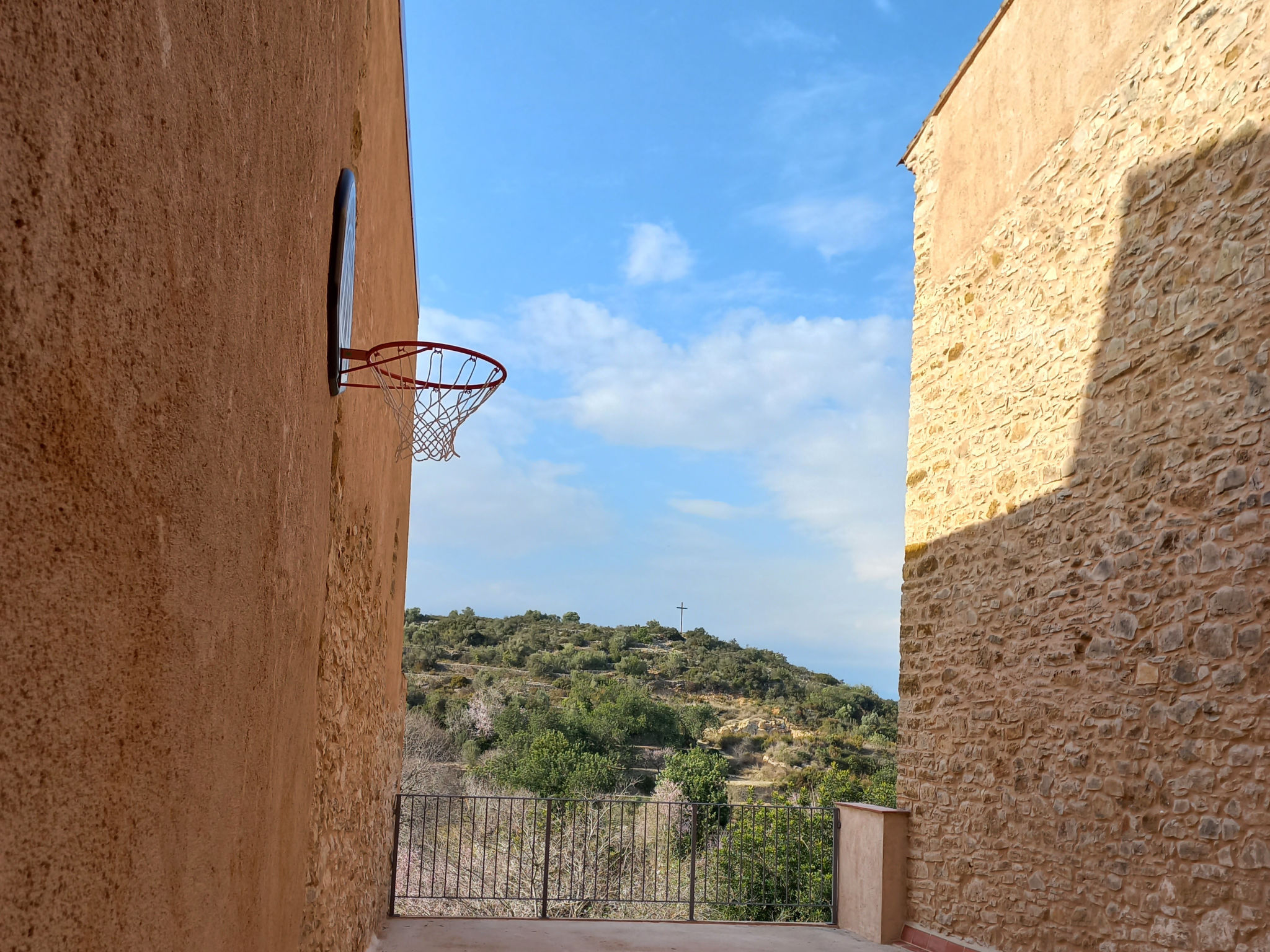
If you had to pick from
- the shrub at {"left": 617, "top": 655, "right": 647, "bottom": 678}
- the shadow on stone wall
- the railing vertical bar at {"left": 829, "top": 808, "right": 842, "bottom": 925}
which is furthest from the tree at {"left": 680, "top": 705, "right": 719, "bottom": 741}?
the shadow on stone wall

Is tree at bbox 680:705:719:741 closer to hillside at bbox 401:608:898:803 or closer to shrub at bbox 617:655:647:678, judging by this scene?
hillside at bbox 401:608:898:803

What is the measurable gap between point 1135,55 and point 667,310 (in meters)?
58.6

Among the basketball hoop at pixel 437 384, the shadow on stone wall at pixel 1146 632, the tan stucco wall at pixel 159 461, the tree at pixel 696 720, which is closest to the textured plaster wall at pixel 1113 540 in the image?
the shadow on stone wall at pixel 1146 632

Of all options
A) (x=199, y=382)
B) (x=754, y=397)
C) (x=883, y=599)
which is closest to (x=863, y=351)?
(x=883, y=599)

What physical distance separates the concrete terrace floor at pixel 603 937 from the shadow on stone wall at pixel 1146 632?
1271mm

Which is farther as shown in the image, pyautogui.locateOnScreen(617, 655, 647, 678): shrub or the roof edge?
pyautogui.locateOnScreen(617, 655, 647, 678): shrub

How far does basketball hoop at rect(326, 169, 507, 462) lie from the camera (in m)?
3.19

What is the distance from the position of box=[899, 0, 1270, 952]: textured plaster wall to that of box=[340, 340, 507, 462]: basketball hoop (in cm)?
368

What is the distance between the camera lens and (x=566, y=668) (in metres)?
31.3

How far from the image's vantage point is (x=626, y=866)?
14.7 metres

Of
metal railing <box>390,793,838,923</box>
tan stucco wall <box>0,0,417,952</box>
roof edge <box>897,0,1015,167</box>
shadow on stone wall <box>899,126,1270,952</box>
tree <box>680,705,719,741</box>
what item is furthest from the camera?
tree <box>680,705,719,741</box>

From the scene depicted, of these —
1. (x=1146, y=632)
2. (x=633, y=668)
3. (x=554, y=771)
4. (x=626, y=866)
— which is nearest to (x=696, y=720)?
(x=633, y=668)

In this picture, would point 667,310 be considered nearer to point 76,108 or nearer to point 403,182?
point 403,182

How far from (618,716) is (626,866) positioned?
9.47 metres
